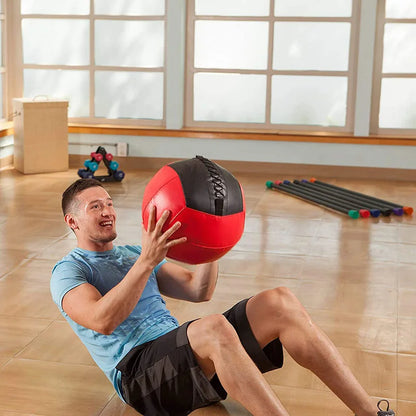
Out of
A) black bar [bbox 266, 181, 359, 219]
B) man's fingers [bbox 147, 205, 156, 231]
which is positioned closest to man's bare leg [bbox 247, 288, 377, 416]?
man's fingers [bbox 147, 205, 156, 231]

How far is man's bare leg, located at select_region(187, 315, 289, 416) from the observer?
1881 millimetres

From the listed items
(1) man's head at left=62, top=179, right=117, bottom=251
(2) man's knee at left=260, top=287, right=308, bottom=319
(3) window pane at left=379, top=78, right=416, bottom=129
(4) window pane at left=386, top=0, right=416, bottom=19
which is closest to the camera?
(2) man's knee at left=260, top=287, right=308, bottom=319

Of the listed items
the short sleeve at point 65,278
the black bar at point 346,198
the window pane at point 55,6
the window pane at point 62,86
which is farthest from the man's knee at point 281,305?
the window pane at point 55,6

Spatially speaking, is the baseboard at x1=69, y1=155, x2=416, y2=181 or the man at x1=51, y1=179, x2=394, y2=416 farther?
the baseboard at x1=69, y1=155, x2=416, y2=181

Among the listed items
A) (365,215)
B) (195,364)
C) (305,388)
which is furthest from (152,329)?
(365,215)

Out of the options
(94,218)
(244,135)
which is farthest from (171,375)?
(244,135)

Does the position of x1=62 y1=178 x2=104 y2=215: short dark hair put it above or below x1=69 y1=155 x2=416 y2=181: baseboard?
above

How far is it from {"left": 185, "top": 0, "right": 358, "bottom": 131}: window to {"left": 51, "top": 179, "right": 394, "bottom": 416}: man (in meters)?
5.09

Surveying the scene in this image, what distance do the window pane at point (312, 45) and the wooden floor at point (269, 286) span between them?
153 centimetres

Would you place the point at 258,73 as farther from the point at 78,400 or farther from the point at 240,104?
the point at 78,400

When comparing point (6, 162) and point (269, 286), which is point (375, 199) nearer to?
point (269, 286)

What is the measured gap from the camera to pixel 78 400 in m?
2.42

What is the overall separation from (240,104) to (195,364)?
550 cm

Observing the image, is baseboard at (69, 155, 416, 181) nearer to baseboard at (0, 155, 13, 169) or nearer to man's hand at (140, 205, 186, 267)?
baseboard at (0, 155, 13, 169)
